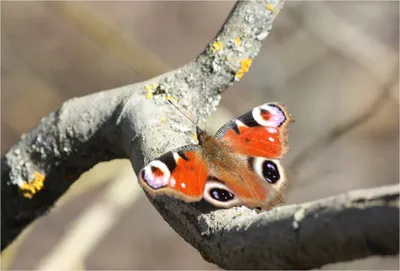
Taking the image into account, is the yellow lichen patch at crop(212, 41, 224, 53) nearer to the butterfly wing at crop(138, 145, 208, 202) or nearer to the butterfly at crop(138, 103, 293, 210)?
the butterfly at crop(138, 103, 293, 210)

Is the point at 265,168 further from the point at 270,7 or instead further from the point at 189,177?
the point at 270,7

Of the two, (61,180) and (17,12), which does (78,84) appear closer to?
(17,12)

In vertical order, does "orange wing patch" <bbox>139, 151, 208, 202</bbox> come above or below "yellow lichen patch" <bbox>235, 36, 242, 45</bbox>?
below

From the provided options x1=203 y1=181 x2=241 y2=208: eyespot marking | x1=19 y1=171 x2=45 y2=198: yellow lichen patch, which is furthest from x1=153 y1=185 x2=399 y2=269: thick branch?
x1=19 y1=171 x2=45 y2=198: yellow lichen patch

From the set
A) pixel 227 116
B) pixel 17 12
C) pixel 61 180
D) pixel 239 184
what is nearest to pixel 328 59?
pixel 227 116

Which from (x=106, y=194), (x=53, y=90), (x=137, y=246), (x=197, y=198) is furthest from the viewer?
(x=53, y=90)

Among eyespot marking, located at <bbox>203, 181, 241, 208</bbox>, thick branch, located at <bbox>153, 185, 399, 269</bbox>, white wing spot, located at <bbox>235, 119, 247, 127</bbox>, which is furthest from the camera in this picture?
white wing spot, located at <bbox>235, 119, 247, 127</bbox>
